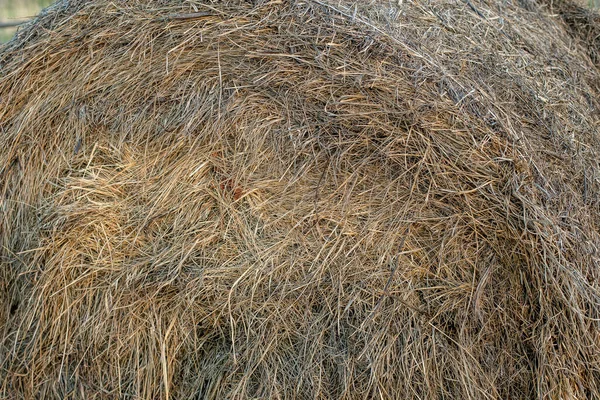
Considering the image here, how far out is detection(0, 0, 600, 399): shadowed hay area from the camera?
1.82 m

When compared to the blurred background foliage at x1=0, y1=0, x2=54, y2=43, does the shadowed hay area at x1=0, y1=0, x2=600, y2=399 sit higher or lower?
higher

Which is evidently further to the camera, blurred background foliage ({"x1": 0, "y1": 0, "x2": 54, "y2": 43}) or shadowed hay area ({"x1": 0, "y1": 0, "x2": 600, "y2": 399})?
blurred background foliage ({"x1": 0, "y1": 0, "x2": 54, "y2": 43})

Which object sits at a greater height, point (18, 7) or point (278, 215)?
point (278, 215)

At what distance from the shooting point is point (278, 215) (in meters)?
1.97

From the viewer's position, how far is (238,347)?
187cm

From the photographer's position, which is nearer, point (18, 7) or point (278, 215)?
point (278, 215)

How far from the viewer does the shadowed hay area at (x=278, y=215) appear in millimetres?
1818

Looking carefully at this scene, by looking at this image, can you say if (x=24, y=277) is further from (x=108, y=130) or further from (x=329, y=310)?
(x=329, y=310)

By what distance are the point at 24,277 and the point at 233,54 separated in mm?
896

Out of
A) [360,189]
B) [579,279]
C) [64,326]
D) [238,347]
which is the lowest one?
[64,326]

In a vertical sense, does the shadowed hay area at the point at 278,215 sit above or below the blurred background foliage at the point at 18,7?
above

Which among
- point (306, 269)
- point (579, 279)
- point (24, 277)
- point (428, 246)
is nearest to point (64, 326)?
point (24, 277)

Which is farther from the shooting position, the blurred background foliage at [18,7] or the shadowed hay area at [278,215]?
A: the blurred background foliage at [18,7]

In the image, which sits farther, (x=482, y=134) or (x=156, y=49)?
(x=156, y=49)
